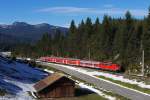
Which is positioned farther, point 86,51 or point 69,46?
point 69,46

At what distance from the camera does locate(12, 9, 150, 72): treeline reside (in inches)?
4028

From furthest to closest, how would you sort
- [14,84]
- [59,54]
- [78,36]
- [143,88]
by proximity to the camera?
[59,54]
[78,36]
[143,88]
[14,84]

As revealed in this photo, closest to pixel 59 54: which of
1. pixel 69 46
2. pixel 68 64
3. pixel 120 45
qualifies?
pixel 69 46

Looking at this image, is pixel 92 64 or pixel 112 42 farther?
pixel 112 42

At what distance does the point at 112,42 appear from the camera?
138m

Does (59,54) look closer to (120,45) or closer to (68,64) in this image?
(68,64)

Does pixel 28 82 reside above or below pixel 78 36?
below

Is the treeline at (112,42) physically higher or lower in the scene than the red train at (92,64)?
higher

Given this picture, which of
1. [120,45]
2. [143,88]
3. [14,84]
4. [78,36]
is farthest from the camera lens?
[78,36]

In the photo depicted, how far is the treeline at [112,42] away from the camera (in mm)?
102312

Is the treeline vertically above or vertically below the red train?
above

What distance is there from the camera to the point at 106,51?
134750 millimetres

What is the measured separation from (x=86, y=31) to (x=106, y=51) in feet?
115

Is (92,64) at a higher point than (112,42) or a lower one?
lower
